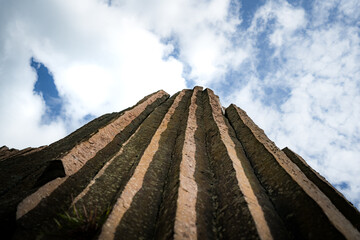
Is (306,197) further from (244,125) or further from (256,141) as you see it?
(244,125)

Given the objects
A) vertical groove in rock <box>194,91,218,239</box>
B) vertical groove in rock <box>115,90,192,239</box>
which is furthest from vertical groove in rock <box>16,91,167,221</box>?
vertical groove in rock <box>194,91,218,239</box>

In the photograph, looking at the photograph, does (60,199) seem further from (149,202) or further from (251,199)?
(251,199)

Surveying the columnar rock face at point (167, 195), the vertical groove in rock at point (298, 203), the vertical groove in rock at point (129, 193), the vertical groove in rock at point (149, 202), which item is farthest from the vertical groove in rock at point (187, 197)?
the vertical groove in rock at point (298, 203)

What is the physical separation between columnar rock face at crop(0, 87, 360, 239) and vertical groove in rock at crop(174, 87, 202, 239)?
0.06ft

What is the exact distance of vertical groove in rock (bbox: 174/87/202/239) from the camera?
2878 millimetres

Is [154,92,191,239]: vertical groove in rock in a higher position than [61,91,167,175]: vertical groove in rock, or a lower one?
lower

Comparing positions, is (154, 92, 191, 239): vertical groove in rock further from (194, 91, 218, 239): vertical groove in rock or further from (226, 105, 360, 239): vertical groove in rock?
(226, 105, 360, 239): vertical groove in rock

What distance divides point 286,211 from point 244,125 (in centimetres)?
470

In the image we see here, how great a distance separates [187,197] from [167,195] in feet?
1.57

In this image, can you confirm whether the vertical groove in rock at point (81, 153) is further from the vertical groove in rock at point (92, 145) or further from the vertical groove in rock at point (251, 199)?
the vertical groove in rock at point (251, 199)

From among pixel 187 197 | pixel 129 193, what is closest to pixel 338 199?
pixel 187 197

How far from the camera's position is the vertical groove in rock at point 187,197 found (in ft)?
9.44

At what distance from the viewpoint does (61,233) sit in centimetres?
283

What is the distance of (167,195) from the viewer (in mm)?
3861
